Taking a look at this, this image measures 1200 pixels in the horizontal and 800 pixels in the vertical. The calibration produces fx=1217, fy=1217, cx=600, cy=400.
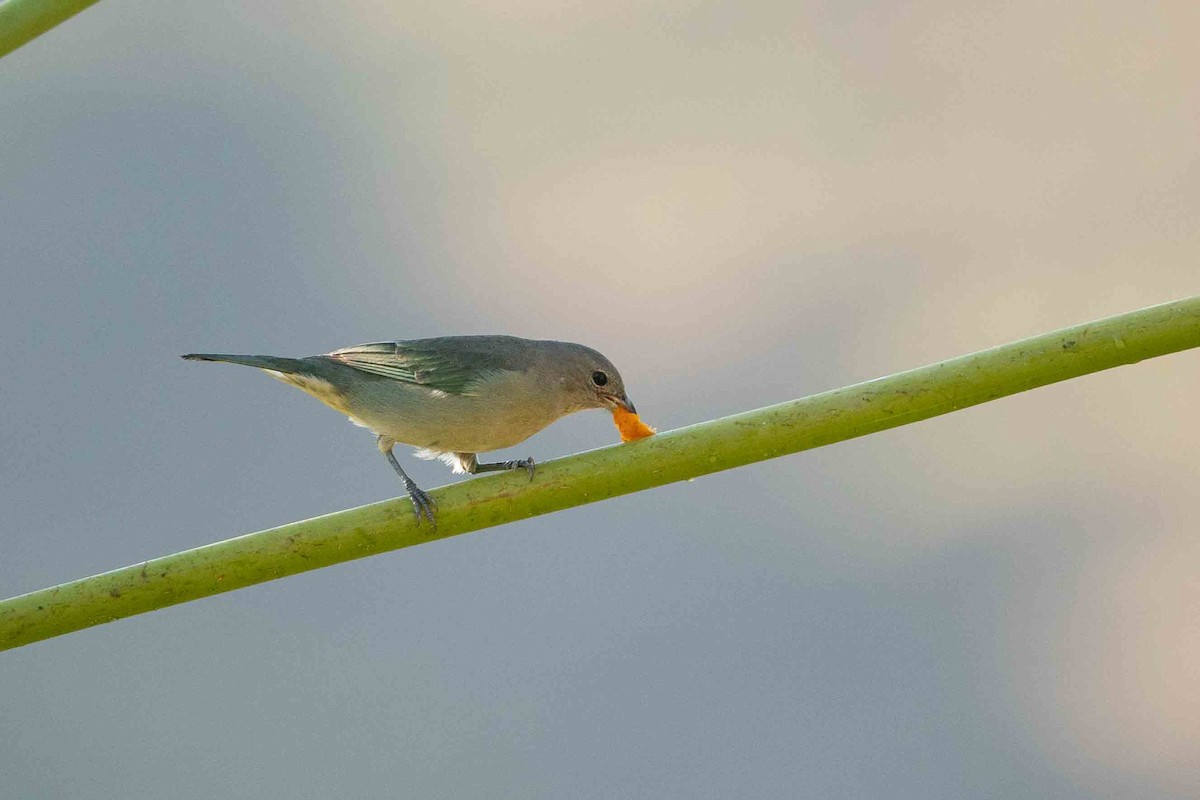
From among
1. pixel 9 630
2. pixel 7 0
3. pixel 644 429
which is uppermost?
pixel 7 0

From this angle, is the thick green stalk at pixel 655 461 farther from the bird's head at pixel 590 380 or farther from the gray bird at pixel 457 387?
the bird's head at pixel 590 380

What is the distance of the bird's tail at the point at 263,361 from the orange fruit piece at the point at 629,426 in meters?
1.08

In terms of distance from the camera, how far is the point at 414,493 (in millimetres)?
3281

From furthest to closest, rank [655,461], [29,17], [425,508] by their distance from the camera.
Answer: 1. [425,508]
2. [655,461]
3. [29,17]

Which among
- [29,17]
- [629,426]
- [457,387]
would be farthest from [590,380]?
[29,17]

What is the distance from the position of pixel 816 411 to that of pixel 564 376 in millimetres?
2044

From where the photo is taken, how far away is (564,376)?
420cm

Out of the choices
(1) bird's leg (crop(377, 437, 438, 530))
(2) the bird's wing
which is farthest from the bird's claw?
(2) the bird's wing

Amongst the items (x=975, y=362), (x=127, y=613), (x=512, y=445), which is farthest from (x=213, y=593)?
(x=512, y=445)

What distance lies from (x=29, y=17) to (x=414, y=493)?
164 cm

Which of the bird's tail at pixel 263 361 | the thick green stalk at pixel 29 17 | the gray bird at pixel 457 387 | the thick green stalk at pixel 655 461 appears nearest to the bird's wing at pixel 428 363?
the gray bird at pixel 457 387

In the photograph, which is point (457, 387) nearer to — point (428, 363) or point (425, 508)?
point (428, 363)

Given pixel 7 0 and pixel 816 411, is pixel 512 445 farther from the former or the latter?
pixel 7 0

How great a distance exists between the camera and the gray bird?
399 cm
